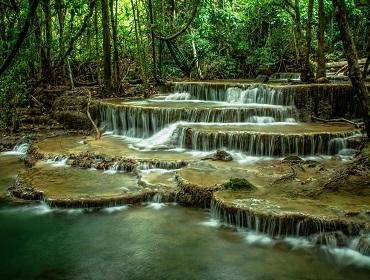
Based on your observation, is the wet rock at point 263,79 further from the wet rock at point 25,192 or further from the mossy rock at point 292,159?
the wet rock at point 25,192

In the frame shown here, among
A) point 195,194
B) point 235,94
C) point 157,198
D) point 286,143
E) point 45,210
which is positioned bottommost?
point 45,210

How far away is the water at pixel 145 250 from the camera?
590 cm

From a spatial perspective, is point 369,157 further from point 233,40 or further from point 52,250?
point 233,40

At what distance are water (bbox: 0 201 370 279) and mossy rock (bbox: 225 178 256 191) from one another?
645 mm

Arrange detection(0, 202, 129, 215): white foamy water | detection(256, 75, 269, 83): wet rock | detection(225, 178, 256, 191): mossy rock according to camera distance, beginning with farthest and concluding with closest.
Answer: detection(256, 75, 269, 83): wet rock, detection(0, 202, 129, 215): white foamy water, detection(225, 178, 256, 191): mossy rock

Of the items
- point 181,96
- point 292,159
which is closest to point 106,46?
point 181,96

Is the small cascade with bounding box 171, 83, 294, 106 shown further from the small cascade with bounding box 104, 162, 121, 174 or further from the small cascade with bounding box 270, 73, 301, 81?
the small cascade with bounding box 104, 162, 121, 174

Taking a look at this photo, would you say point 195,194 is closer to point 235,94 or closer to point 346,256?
point 346,256

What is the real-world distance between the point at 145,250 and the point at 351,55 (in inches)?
175

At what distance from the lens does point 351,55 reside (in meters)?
7.31

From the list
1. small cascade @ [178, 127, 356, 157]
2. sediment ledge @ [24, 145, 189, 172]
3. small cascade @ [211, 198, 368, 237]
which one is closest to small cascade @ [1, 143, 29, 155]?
sediment ledge @ [24, 145, 189, 172]

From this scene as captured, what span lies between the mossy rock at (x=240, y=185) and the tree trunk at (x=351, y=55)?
2.21 metres

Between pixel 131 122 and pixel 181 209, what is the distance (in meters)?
6.26

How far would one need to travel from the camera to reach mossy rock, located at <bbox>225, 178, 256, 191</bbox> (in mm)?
7965
